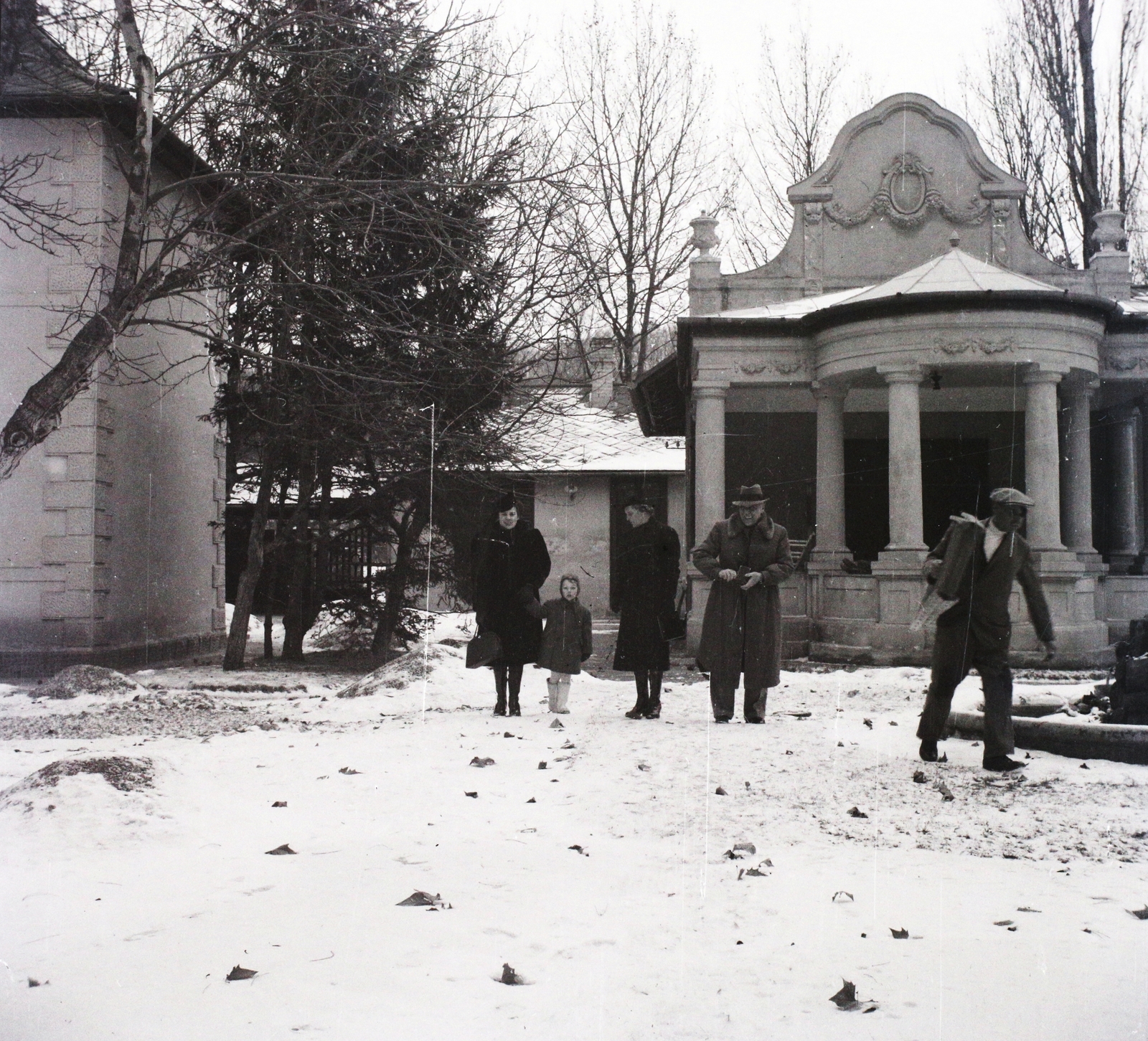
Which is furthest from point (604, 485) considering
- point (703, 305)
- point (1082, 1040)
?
point (1082, 1040)

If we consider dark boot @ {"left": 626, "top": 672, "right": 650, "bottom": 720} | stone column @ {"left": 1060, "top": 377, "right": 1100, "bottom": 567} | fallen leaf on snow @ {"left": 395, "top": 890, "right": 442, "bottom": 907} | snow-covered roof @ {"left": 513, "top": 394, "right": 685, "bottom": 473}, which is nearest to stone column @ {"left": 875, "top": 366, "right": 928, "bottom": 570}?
stone column @ {"left": 1060, "top": 377, "right": 1100, "bottom": 567}

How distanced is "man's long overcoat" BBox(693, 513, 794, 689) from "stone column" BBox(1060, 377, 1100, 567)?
8.08 meters

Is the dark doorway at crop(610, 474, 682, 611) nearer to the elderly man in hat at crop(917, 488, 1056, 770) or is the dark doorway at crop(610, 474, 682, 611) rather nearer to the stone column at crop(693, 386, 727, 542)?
the stone column at crop(693, 386, 727, 542)

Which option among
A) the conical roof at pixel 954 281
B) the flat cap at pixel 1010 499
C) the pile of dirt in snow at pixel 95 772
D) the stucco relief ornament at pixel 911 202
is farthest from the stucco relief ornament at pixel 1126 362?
the pile of dirt in snow at pixel 95 772

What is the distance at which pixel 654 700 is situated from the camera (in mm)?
8492

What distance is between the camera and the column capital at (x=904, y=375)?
13500 mm

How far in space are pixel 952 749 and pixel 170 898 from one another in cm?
508

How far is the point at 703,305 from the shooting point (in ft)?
55.3

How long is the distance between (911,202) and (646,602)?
11.1 m

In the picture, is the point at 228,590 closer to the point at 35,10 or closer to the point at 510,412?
the point at 510,412

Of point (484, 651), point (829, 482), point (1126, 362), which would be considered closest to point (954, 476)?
point (1126, 362)

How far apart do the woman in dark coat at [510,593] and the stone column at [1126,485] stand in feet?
38.9

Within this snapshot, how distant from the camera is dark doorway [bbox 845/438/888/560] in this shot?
17.9m

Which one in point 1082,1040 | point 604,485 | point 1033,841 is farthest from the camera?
point 604,485
